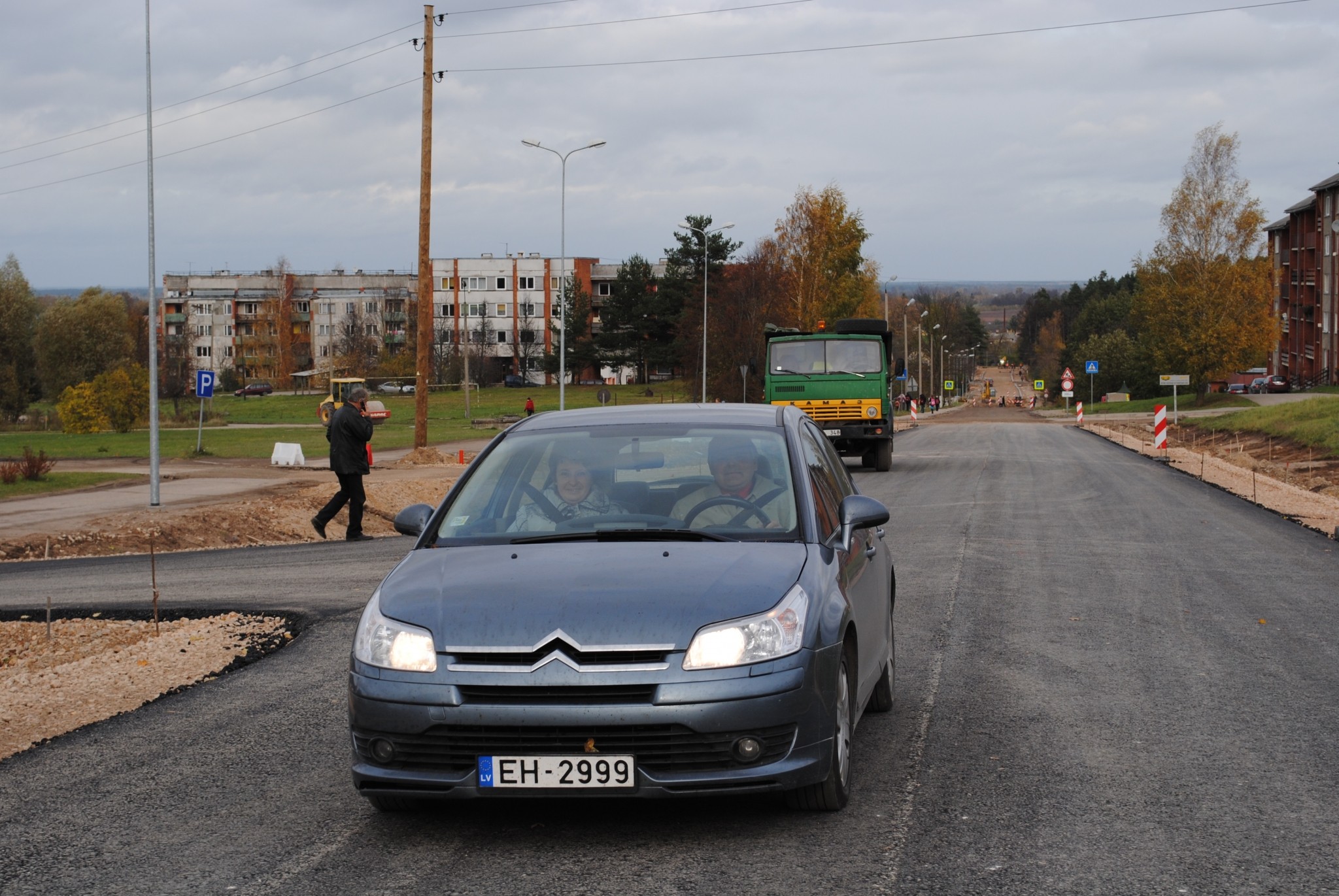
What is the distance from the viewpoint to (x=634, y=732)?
14.3ft

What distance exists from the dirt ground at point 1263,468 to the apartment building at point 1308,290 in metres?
51.2

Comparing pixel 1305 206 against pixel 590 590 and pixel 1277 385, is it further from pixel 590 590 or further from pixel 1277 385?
pixel 590 590

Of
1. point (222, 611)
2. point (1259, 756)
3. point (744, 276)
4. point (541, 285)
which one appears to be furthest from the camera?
point (541, 285)

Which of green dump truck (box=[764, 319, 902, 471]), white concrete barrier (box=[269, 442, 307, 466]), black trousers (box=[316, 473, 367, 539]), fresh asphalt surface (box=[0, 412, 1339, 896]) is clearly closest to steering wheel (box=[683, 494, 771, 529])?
fresh asphalt surface (box=[0, 412, 1339, 896])

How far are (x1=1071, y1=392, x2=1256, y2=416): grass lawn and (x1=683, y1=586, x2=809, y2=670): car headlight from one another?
67.6m

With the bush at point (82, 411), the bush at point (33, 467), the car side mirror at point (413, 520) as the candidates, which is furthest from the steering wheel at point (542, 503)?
the bush at point (82, 411)

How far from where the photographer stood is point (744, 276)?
7256cm

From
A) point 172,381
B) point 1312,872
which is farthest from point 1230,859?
point 172,381

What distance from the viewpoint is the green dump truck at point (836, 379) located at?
28.1 metres

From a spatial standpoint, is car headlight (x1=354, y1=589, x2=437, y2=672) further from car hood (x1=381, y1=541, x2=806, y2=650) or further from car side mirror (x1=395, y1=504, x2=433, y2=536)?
car side mirror (x1=395, y1=504, x2=433, y2=536)

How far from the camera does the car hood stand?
14.6 feet

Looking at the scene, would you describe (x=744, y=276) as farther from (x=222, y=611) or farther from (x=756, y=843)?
(x=756, y=843)

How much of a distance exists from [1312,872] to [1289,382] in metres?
102

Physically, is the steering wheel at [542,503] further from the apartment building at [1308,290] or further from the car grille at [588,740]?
the apartment building at [1308,290]
